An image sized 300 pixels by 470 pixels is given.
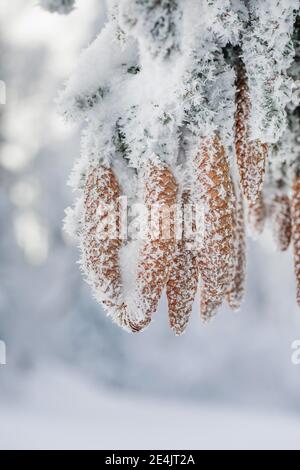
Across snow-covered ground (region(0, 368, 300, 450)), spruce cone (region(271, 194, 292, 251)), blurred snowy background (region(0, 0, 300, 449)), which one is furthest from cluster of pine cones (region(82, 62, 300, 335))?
snow-covered ground (region(0, 368, 300, 450))

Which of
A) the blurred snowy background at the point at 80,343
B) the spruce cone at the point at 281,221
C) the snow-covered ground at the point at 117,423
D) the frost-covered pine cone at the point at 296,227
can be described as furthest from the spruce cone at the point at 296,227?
the snow-covered ground at the point at 117,423

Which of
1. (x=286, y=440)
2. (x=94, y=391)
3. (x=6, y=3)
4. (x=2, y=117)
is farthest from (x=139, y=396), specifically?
(x=6, y=3)

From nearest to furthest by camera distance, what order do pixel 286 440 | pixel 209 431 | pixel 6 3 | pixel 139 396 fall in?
pixel 6 3 → pixel 286 440 → pixel 209 431 → pixel 139 396

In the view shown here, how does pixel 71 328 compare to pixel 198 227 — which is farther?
pixel 71 328

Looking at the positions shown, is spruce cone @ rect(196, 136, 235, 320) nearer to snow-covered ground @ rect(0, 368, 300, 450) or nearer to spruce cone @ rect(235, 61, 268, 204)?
spruce cone @ rect(235, 61, 268, 204)

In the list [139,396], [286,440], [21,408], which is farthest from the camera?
[139,396]

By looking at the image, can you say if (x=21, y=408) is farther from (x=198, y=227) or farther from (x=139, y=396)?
(x=198, y=227)

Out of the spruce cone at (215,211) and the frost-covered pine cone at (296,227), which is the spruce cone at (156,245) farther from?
the frost-covered pine cone at (296,227)
